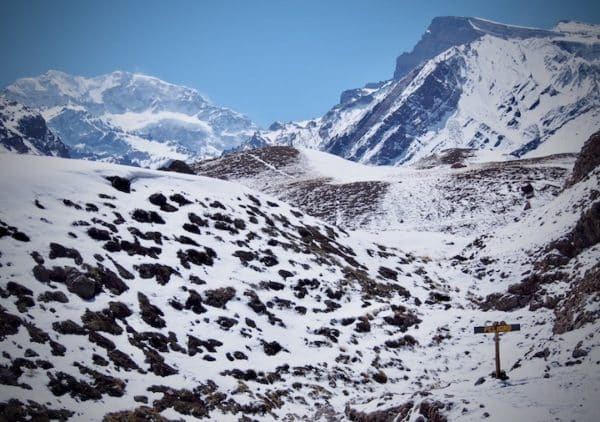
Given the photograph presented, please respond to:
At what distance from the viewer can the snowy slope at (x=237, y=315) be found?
16328mm

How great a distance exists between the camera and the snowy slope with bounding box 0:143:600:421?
16.3m

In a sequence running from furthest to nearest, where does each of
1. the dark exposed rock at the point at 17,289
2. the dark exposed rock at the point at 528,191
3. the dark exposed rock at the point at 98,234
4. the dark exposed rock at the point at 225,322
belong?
the dark exposed rock at the point at 528,191
the dark exposed rock at the point at 98,234
the dark exposed rock at the point at 225,322
the dark exposed rock at the point at 17,289

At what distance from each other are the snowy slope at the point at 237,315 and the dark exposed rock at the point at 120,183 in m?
0.15

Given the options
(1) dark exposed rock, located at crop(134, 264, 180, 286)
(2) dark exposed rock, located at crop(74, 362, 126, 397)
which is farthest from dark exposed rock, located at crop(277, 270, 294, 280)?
(2) dark exposed rock, located at crop(74, 362, 126, 397)

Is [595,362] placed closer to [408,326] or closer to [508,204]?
[408,326]

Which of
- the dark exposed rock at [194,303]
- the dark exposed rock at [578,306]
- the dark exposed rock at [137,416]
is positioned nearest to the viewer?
the dark exposed rock at [137,416]

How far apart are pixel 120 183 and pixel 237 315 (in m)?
12.5

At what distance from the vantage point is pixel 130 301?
73.7 feet

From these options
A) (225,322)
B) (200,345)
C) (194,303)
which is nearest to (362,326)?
(225,322)

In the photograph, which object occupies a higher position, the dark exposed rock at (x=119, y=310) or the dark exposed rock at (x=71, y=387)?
the dark exposed rock at (x=119, y=310)

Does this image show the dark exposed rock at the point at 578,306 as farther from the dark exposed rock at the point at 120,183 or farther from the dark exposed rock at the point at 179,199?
the dark exposed rock at the point at 120,183

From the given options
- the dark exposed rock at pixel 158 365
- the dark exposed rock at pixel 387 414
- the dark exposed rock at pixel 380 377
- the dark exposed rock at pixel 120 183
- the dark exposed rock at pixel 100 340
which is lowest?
the dark exposed rock at pixel 387 414

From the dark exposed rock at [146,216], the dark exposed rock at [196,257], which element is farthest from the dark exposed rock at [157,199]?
the dark exposed rock at [196,257]

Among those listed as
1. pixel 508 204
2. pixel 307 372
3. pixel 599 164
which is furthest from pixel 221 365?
pixel 508 204
